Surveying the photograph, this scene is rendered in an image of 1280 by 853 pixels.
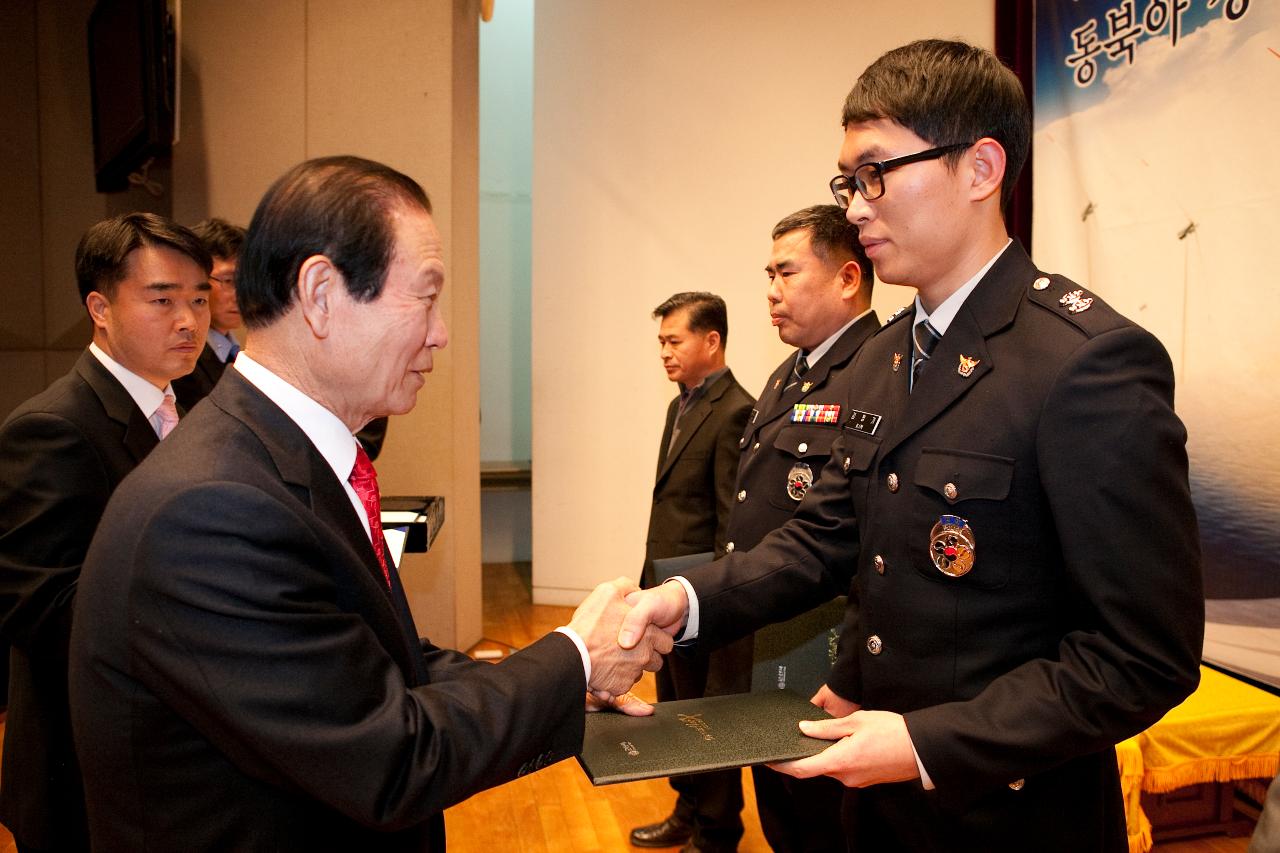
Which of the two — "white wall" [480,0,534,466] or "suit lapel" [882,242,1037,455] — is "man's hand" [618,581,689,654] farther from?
"white wall" [480,0,534,466]

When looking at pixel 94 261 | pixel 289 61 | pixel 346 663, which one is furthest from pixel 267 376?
pixel 289 61

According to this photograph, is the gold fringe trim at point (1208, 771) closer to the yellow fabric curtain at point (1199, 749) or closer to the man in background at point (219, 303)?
the yellow fabric curtain at point (1199, 749)

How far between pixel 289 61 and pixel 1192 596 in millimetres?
4482

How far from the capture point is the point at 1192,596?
1.10 meters

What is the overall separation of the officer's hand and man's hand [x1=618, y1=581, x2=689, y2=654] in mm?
337

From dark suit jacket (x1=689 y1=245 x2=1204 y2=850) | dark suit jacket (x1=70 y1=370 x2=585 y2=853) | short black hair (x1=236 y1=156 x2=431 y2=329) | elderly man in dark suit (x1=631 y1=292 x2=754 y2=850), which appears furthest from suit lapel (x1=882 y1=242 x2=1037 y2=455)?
elderly man in dark suit (x1=631 y1=292 x2=754 y2=850)

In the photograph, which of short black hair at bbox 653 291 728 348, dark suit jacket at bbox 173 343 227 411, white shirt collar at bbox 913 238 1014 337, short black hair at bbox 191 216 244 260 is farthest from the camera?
short black hair at bbox 653 291 728 348

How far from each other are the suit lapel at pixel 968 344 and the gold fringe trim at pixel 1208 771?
6.84ft

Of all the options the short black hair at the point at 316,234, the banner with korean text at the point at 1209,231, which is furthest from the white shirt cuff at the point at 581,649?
the banner with korean text at the point at 1209,231

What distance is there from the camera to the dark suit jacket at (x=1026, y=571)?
3.56 feet

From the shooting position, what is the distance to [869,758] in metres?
1.16

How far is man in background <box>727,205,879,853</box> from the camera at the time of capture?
2256mm

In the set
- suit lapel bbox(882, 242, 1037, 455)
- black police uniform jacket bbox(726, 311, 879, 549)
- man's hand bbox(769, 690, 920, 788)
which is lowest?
man's hand bbox(769, 690, 920, 788)

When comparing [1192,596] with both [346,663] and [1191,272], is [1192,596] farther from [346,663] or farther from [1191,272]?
[1191,272]
